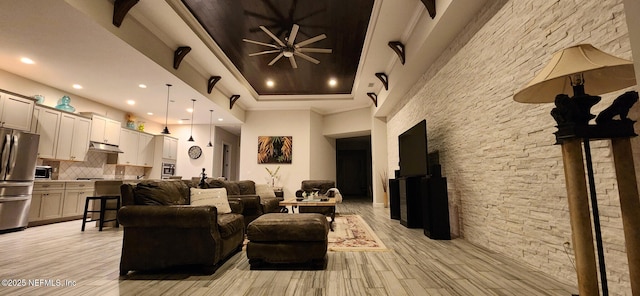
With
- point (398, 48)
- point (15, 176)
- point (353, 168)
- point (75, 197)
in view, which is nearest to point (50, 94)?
point (15, 176)

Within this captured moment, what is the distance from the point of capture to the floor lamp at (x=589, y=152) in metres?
1.30

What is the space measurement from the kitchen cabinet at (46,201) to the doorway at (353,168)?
959cm

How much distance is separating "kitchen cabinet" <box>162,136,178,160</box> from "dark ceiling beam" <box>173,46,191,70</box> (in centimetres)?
436

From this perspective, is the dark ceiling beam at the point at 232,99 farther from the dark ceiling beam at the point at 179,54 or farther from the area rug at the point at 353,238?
the area rug at the point at 353,238

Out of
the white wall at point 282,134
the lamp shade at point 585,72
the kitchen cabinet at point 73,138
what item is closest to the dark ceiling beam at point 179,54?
the kitchen cabinet at point 73,138

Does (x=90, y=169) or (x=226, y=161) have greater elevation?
(x=226, y=161)

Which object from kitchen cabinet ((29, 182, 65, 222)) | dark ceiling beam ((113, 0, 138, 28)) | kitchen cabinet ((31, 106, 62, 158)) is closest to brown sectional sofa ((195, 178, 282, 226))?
dark ceiling beam ((113, 0, 138, 28))

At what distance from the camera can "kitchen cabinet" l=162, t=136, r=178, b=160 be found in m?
8.21

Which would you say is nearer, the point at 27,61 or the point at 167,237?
the point at 167,237

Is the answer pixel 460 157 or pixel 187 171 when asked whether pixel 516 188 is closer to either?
pixel 460 157

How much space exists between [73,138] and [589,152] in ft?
26.8

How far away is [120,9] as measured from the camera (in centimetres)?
337

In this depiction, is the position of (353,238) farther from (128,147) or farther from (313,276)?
(128,147)

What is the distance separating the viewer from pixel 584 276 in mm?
1344
